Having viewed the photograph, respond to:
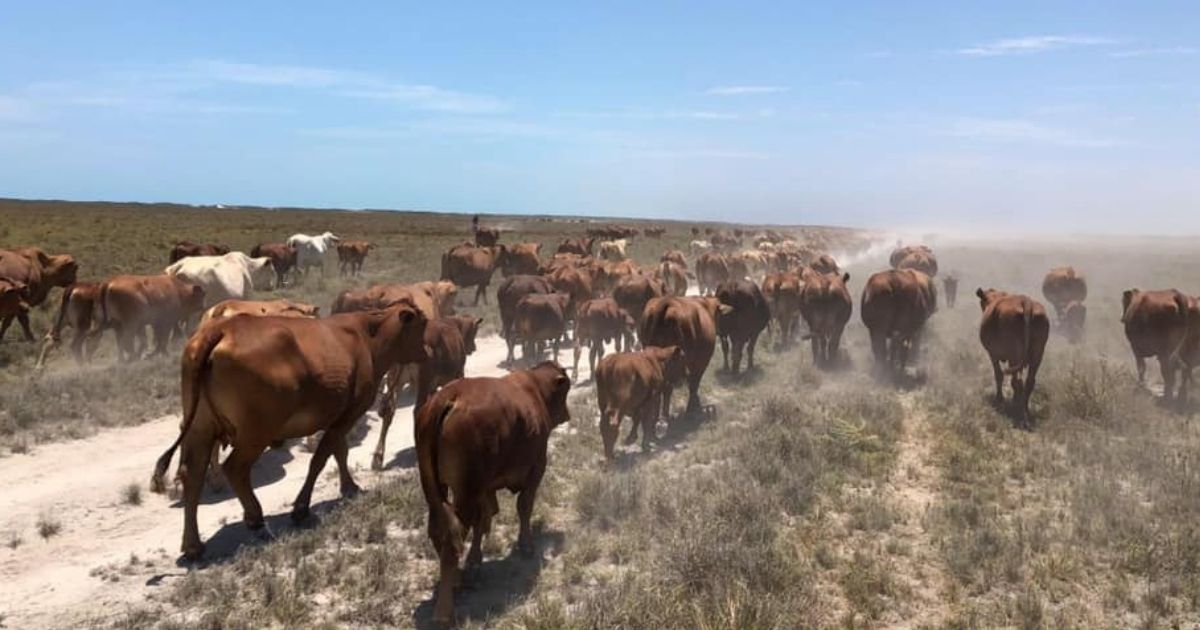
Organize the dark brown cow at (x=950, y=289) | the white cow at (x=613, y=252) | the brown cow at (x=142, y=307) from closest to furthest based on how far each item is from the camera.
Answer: the brown cow at (x=142, y=307), the dark brown cow at (x=950, y=289), the white cow at (x=613, y=252)

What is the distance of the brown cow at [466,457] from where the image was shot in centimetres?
A: 614

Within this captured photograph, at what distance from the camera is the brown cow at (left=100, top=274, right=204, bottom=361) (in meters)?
16.8

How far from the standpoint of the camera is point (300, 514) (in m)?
8.34

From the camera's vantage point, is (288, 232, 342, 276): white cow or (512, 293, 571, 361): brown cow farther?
(288, 232, 342, 276): white cow

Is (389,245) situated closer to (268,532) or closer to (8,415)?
(8,415)

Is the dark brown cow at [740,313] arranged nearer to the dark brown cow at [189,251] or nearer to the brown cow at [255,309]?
the brown cow at [255,309]

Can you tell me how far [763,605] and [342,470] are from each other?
5191mm

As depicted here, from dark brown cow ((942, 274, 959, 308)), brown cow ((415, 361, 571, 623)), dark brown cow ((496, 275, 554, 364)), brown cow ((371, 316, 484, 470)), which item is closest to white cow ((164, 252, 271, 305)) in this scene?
dark brown cow ((496, 275, 554, 364))

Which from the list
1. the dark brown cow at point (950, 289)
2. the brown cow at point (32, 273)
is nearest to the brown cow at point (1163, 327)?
the dark brown cow at point (950, 289)

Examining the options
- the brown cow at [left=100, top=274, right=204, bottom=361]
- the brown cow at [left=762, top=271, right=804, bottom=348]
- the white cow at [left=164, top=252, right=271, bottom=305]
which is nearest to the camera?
the brown cow at [left=100, top=274, right=204, bottom=361]

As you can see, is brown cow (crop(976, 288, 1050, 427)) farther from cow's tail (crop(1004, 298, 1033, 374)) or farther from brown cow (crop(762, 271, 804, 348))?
brown cow (crop(762, 271, 804, 348))

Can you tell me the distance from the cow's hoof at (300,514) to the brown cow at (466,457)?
7.60 feet

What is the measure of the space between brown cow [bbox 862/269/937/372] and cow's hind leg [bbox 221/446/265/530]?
12.8 meters

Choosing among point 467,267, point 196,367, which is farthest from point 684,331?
point 467,267
